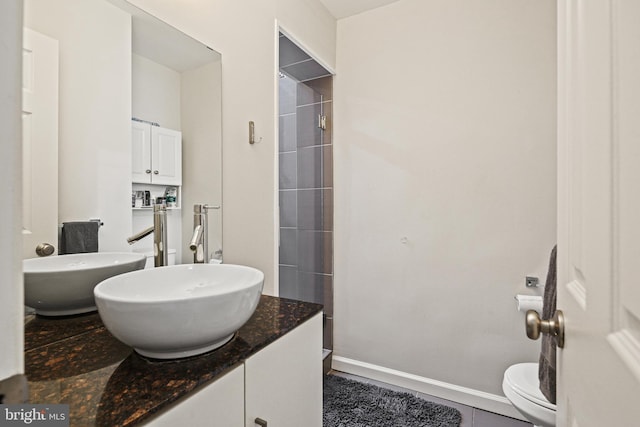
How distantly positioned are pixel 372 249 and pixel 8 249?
2.15m

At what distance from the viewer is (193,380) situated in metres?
0.67

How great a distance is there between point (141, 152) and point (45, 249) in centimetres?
41

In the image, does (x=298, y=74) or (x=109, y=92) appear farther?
(x=298, y=74)

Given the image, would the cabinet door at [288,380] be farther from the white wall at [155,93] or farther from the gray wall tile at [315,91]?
the gray wall tile at [315,91]

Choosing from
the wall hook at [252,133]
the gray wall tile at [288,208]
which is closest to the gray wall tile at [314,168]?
the gray wall tile at [288,208]

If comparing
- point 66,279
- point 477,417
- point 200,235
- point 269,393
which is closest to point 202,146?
point 200,235

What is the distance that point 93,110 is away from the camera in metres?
0.99

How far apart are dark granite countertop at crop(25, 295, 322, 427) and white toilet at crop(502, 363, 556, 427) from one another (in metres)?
1.06

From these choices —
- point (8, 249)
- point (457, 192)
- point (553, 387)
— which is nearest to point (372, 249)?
point (457, 192)

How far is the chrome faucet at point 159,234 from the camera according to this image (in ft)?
3.83

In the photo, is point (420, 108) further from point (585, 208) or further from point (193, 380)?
point (193, 380)

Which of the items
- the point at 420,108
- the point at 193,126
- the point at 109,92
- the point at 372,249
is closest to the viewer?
the point at 109,92

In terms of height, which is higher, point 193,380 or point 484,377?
point 193,380

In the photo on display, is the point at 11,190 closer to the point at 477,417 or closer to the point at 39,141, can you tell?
the point at 39,141
